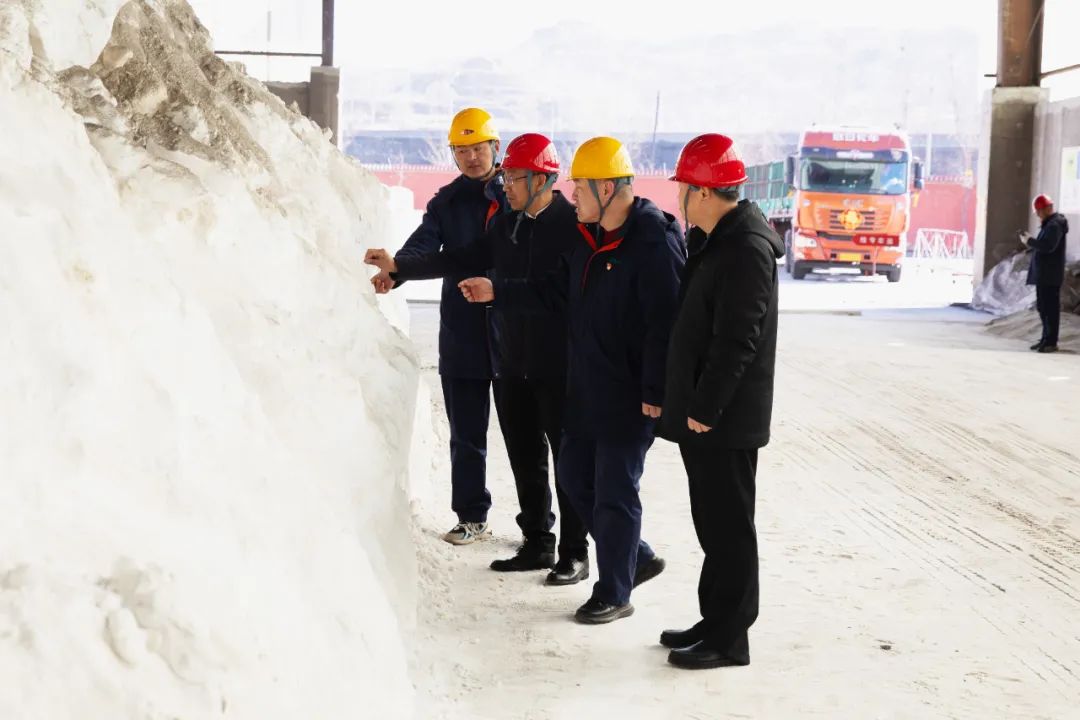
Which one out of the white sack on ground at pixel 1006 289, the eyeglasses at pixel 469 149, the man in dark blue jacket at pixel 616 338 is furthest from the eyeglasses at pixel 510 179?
the white sack on ground at pixel 1006 289

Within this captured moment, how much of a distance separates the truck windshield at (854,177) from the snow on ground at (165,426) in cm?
1994

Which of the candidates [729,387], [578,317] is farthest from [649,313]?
[729,387]

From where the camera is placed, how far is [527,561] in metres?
5.20

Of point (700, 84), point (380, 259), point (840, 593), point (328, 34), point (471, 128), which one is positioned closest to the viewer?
point (840, 593)

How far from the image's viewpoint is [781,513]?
6.22m

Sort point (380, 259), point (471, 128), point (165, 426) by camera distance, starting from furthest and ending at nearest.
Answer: point (471, 128), point (380, 259), point (165, 426)

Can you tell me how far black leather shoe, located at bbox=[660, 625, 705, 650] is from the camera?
4.25 metres

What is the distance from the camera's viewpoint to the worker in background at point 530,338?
192 inches

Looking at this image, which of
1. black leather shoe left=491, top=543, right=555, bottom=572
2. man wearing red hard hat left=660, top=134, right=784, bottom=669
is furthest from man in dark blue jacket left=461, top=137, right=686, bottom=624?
black leather shoe left=491, top=543, right=555, bottom=572

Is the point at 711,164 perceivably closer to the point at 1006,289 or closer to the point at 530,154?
the point at 530,154

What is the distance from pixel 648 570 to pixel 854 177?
19664 mm

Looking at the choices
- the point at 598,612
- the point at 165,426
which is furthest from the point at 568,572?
the point at 165,426

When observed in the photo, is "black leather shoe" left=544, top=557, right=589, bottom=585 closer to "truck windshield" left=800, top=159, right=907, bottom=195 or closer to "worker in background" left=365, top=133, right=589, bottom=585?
"worker in background" left=365, top=133, right=589, bottom=585

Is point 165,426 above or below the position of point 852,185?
below
